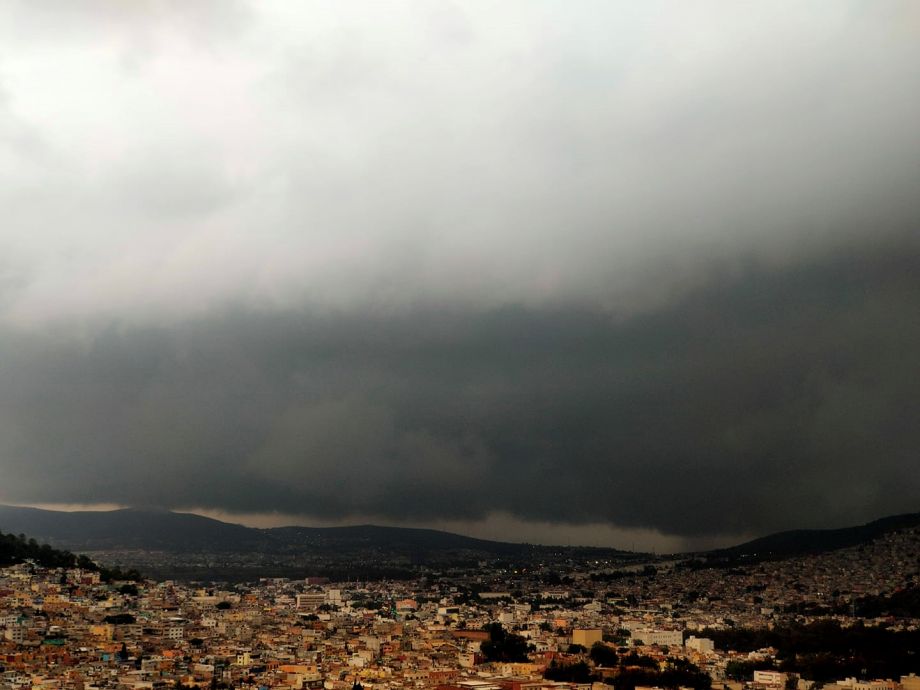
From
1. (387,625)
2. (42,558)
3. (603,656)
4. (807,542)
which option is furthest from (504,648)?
(807,542)

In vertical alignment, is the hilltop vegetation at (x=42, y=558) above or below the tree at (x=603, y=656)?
above

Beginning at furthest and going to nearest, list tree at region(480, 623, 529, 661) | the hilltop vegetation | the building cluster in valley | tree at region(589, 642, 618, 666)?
the hilltop vegetation < tree at region(480, 623, 529, 661) < tree at region(589, 642, 618, 666) < the building cluster in valley

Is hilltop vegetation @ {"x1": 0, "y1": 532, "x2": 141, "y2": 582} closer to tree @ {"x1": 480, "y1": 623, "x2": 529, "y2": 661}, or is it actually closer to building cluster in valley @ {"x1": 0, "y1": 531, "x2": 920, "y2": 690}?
building cluster in valley @ {"x1": 0, "y1": 531, "x2": 920, "y2": 690}

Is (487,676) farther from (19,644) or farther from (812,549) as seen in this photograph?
(812,549)

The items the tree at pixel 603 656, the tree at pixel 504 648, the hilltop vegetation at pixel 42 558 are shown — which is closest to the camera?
the tree at pixel 603 656

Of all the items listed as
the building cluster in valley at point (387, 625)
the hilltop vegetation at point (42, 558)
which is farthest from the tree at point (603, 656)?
the hilltop vegetation at point (42, 558)

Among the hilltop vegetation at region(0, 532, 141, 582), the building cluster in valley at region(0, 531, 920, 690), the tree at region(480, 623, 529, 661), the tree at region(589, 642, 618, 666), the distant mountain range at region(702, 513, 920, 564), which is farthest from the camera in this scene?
the distant mountain range at region(702, 513, 920, 564)

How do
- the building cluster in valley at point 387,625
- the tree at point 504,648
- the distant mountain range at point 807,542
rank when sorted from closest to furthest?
1. the building cluster in valley at point 387,625
2. the tree at point 504,648
3. the distant mountain range at point 807,542

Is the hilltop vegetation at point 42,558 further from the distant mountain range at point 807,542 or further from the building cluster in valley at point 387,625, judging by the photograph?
the distant mountain range at point 807,542

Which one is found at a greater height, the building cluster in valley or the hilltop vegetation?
the hilltop vegetation

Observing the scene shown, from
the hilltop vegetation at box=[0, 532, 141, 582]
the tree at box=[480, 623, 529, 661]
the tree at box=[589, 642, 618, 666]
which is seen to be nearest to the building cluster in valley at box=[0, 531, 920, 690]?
the tree at box=[589, 642, 618, 666]

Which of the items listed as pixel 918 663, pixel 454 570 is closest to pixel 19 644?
pixel 918 663

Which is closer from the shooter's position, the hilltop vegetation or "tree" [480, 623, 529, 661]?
"tree" [480, 623, 529, 661]
